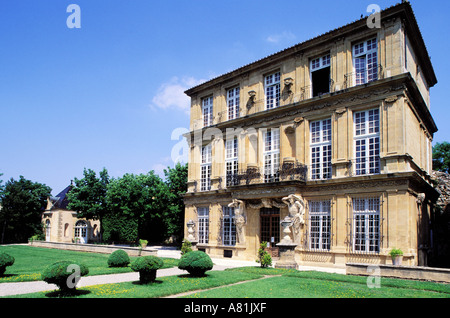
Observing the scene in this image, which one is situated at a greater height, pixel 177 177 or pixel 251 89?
pixel 251 89

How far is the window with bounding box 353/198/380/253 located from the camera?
19312 mm

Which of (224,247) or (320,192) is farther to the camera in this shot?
(224,247)

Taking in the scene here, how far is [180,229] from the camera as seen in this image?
3684 cm

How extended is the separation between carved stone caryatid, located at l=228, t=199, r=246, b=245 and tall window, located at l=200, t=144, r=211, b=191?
4.67 m

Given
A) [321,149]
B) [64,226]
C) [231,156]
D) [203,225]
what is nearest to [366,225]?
[321,149]

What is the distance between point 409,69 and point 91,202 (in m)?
32.8

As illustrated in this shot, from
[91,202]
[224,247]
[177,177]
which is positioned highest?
[177,177]

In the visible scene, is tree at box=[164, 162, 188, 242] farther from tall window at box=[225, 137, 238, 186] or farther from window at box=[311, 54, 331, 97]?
window at box=[311, 54, 331, 97]

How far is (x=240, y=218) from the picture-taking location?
25203mm

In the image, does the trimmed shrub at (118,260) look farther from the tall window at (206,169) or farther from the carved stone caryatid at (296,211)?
the tall window at (206,169)

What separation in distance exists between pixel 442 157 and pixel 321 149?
26704 millimetres
